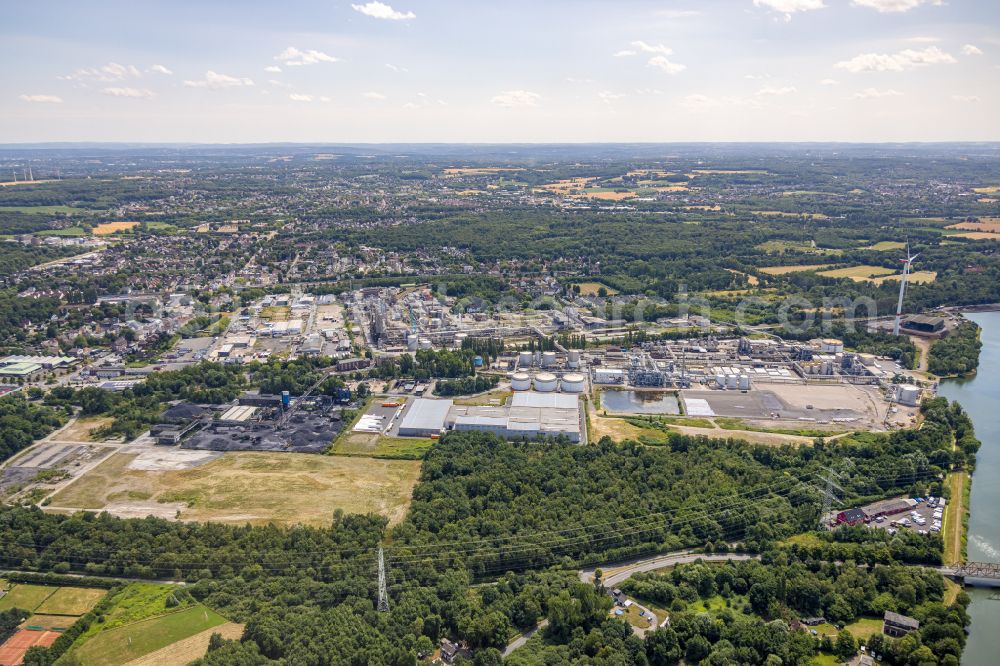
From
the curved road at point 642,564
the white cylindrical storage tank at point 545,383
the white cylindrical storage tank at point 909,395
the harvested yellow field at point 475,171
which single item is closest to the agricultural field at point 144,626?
the curved road at point 642,564

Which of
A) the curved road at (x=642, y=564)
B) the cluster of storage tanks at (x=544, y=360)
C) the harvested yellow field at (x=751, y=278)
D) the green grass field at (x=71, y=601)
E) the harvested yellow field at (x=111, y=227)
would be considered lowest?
the green grass field at (x=71, y=601)

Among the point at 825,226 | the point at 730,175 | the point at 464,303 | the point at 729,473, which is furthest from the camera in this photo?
the point at 730,175

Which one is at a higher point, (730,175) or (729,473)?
(730,175)

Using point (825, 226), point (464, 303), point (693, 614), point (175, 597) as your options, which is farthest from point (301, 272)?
point (825, 226)

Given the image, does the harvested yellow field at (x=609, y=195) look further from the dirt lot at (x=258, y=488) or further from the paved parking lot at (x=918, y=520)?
the paved parking lot at (x=918, y=520)

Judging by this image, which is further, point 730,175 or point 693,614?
point 730,175

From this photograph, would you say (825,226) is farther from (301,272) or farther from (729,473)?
(729,473)
